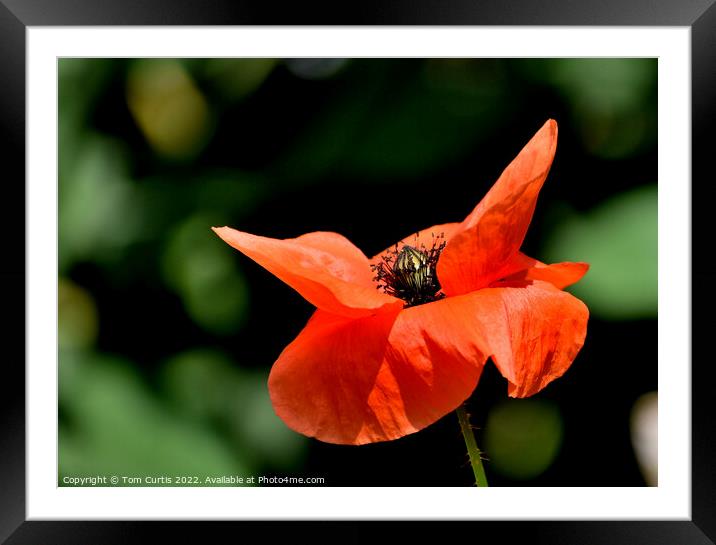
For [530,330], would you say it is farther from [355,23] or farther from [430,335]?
[355,23]

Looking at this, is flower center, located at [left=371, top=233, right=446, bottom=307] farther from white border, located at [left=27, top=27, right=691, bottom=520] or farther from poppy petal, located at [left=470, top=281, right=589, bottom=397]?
white border, located at [left=27, top=27, right=691, bottom=520]

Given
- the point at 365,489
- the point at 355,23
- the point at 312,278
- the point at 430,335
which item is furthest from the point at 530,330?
the point at 355,23

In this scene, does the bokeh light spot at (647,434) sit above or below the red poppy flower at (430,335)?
below

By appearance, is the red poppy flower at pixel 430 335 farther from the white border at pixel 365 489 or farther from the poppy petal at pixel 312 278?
the white border at pixel 365 489

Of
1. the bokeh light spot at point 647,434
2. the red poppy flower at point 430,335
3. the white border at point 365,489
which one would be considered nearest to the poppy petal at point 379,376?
the red poppy flower at point 430,335

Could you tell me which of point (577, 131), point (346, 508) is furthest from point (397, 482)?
point (577, 131)

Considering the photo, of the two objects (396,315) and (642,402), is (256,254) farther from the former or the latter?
(642,402)

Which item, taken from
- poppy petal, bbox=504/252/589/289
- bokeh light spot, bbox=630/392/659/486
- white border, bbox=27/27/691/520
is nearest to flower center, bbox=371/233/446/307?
poppy petal, bbox=504/252/589/289
